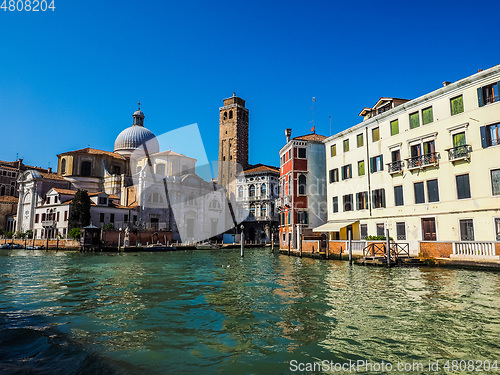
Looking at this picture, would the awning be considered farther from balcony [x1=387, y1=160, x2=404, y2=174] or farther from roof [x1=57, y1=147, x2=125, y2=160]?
roof [x1=57, y1=147, x2=125, y2=160]

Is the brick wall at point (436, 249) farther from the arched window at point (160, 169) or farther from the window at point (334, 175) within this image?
the arched window at point (160, 169)

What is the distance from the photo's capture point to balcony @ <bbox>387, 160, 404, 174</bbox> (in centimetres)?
1941

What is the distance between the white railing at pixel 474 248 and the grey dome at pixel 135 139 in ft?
151

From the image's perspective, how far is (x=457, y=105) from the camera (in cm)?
1686

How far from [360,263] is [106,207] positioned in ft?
104

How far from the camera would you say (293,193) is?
28.5 metres

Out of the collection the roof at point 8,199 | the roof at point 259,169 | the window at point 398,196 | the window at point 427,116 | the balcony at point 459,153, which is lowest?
the window at point 398,196

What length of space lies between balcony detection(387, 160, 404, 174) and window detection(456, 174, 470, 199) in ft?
10.6

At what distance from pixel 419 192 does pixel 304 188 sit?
1125cm

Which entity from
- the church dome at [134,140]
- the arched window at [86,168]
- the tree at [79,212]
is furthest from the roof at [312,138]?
the arched window at [86,168]

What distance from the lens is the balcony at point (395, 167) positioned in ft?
63.7

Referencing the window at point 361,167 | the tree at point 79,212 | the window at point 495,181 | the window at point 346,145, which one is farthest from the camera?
the tree at point 79,212

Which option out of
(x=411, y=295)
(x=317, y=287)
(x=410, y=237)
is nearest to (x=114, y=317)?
(x=317, y=287)

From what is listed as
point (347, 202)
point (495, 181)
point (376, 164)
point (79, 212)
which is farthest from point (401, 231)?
point (79, 212)
